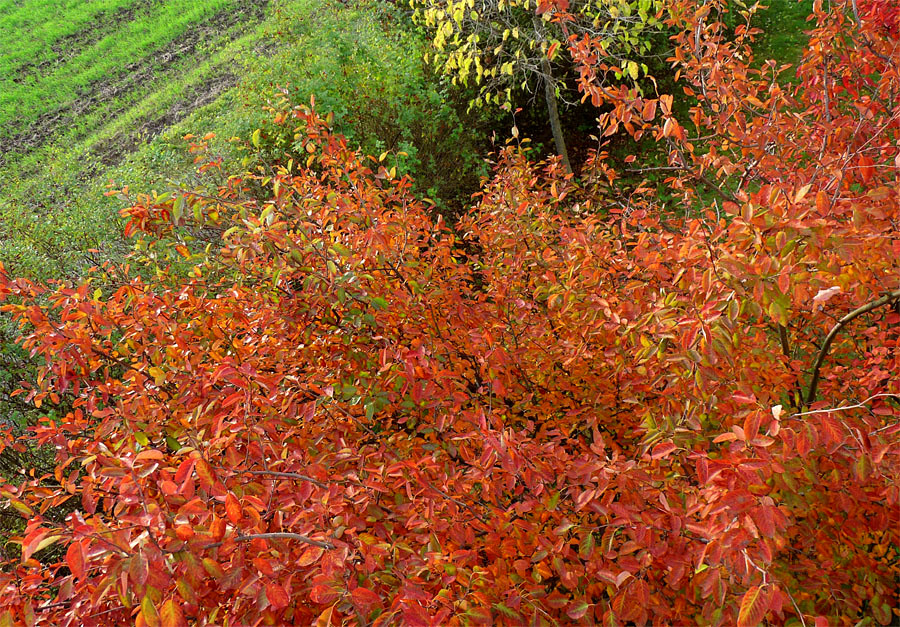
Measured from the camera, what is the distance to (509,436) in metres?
1.76

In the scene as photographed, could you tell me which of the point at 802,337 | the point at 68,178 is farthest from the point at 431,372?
the point at 68,178

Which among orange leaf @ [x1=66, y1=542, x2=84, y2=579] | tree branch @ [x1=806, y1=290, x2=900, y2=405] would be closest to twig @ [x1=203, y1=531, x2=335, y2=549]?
orange leaf @ [x1=66, y1=542, x2=84, y2=579]

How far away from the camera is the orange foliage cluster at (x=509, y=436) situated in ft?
4.47

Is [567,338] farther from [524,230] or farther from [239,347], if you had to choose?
[239,347]

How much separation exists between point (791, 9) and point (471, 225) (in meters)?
8.93

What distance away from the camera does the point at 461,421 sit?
2.20m

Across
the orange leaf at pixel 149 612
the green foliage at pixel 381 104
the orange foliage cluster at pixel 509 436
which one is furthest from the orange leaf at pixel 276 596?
the green foliage at pixel 381 104

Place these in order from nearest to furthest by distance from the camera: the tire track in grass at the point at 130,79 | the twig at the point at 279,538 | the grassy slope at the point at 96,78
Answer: the twig at the point at 279,538, the grassy slope at the point at 96,78, the tire track in grass at the point at 130,79

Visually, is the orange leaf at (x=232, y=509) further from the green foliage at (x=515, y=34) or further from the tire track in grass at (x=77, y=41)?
the tire track in grass at (x=77, y=41)

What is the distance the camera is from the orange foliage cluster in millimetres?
1362

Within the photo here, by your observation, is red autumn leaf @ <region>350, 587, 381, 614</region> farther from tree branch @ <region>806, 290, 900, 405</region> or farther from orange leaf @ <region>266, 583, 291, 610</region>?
tree branch @ <region>806, 290, 900, 405</region>

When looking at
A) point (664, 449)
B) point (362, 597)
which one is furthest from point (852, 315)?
point (362, 597)

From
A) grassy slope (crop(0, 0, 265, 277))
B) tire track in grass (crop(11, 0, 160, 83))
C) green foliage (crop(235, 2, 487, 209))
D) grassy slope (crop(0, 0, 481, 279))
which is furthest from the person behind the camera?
tire track in grass (crop(11, 0, 160, 83))

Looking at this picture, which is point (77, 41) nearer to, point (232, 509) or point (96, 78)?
point (96, 78)
